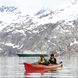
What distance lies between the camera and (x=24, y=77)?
58.0 m

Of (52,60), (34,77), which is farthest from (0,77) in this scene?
(52,60)

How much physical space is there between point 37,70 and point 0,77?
803 inches

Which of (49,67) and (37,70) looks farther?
(49,67)

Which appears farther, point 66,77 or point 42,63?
point 42,63

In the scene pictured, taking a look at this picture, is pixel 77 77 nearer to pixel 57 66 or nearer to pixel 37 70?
pixel 37 70

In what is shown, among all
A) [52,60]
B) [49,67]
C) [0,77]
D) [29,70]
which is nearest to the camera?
[0,77]

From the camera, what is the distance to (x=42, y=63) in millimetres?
79688

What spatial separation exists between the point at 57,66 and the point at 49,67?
7115mm

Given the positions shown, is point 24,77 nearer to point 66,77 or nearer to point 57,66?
point 66,77

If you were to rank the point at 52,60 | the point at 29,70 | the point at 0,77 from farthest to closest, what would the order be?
the point at 52,60, the point at 29,70, the point at 0,77

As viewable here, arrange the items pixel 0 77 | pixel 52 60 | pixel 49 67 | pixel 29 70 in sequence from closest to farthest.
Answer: pixel 0 77 → pixel 29 70 → pixel 49 67 → pixel 52 60

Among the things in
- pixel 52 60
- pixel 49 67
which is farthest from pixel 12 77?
pixel 52 60

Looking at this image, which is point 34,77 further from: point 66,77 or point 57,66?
point 57,66

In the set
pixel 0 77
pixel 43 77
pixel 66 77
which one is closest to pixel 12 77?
pixel 0 77
